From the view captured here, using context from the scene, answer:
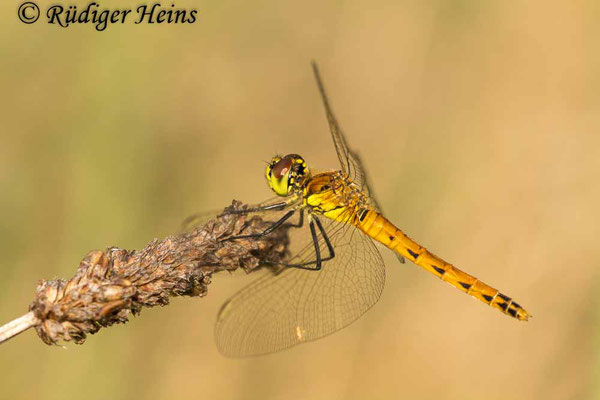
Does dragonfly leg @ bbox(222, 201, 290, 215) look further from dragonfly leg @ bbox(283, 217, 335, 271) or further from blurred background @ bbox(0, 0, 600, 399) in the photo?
blurred background @ bbox(0, 0, 600, 399)

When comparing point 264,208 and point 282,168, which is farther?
point 282,168

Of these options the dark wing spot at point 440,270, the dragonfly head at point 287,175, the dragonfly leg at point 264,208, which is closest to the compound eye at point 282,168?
the dragonfly head at point 287,175

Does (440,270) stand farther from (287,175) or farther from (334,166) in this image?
(334,166)

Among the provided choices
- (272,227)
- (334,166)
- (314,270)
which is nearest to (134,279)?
(272,227)

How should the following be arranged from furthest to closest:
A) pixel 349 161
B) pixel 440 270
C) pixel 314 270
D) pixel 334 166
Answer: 1. pixel 334 166
2. pixel 440 270
3. pixel 349 161
4. pixel 314 270

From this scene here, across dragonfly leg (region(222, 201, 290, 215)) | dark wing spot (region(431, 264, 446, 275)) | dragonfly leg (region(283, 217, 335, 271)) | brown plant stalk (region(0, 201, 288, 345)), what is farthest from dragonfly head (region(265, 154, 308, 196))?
dark wing spot (region(431, 264, 446, 275))

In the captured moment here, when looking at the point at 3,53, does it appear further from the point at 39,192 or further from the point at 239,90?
the point at 239,90

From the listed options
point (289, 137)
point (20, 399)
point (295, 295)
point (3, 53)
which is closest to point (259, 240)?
point (295, 295)

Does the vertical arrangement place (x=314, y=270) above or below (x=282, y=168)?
below

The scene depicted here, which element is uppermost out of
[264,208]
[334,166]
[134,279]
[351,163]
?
[334,166]
